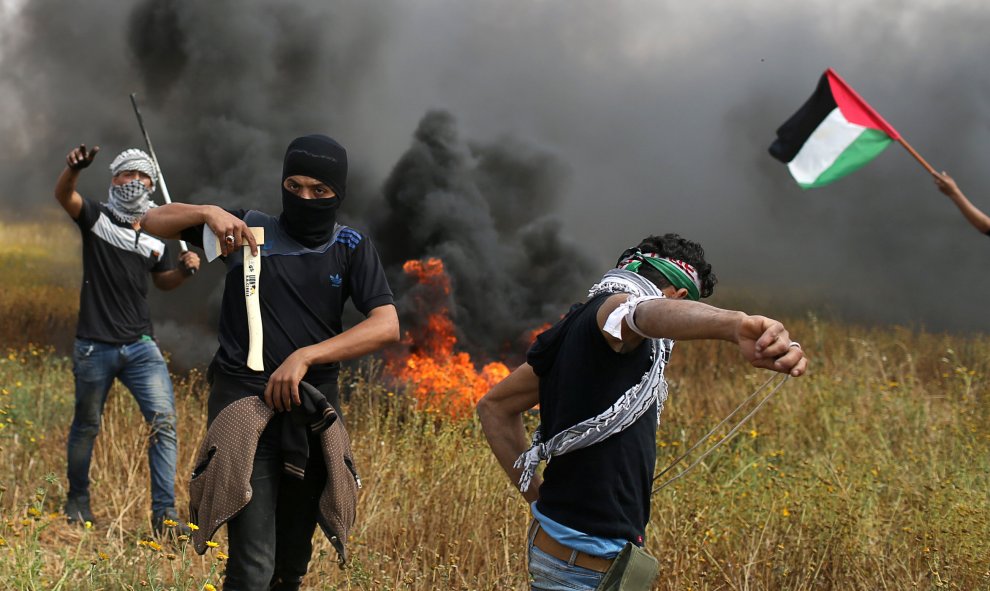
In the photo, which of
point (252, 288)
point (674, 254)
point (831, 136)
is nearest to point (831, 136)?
point (831, 136)

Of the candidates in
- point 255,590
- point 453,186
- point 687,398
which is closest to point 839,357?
point 687,398

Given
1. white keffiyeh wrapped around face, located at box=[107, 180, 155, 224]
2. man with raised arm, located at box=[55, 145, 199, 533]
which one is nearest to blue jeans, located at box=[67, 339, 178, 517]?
man with raised arm, located at box=[55, 145, 199, 533]

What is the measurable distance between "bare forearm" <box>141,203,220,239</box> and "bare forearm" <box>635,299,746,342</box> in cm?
173

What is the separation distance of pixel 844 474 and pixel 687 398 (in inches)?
105

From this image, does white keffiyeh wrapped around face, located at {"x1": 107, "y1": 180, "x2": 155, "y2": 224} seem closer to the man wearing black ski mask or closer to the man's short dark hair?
the man wearing black ski mask

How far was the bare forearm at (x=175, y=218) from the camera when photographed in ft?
10.9

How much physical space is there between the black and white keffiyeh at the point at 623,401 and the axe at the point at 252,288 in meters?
1.07

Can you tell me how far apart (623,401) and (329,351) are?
1.13 metres

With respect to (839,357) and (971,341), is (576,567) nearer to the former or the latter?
(839,357)

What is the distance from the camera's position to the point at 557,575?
2637mm

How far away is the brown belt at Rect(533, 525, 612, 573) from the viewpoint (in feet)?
8.47

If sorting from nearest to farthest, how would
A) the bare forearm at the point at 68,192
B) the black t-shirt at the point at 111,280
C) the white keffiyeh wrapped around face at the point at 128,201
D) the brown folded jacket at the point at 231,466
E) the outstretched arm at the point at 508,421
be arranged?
the outstretched arm at the point at 508,421 → the brown folded jacket at the point at 231,466 → the bare forearm at the point at 68,192 → the black t-shirt at the point at 111,280 → the white keffiyeh wrapped around face at the point at 128,201

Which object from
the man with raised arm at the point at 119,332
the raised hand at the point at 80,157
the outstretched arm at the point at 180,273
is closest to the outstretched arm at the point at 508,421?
the raised hand at the point at 80,157

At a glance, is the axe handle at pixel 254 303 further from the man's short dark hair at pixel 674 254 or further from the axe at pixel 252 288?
the man's short dark hair at pixel 674 254
